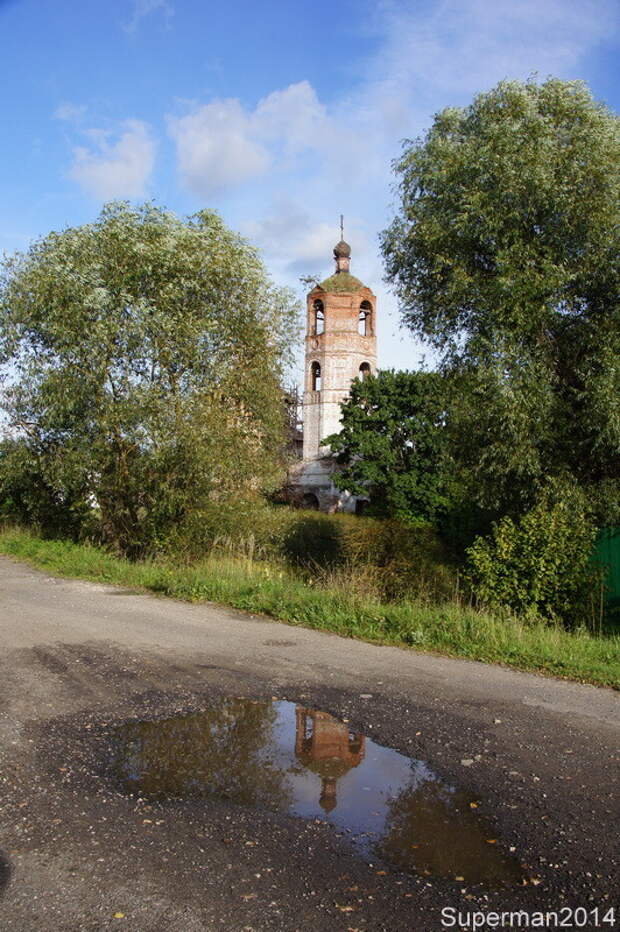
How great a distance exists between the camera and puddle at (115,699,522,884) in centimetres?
368

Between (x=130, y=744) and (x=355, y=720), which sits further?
(x=355, y=720)

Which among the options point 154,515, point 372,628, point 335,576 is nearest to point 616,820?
point 372,628

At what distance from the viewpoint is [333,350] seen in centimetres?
6328

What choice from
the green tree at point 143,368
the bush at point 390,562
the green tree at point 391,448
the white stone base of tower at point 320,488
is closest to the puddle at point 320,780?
the bush at point 390,562

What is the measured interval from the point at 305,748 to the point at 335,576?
7.92 m

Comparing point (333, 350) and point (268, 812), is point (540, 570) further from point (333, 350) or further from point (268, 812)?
point (333, 350)

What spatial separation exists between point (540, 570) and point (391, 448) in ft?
128

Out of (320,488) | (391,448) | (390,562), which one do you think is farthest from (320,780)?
(320,488)

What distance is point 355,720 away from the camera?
575 centimetres

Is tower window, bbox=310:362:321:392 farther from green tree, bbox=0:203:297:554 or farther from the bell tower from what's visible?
green tree, bbox=0:203:297:554

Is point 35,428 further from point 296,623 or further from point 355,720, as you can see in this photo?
point 355,720

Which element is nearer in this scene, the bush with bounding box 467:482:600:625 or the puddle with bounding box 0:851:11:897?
the puddle with bounding box 0:851:11:897

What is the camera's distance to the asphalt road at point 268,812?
3.16 metres

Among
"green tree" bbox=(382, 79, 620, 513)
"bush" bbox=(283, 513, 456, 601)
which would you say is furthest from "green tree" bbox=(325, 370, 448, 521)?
"green tree" bbox=(382, 79, 620, 513)
